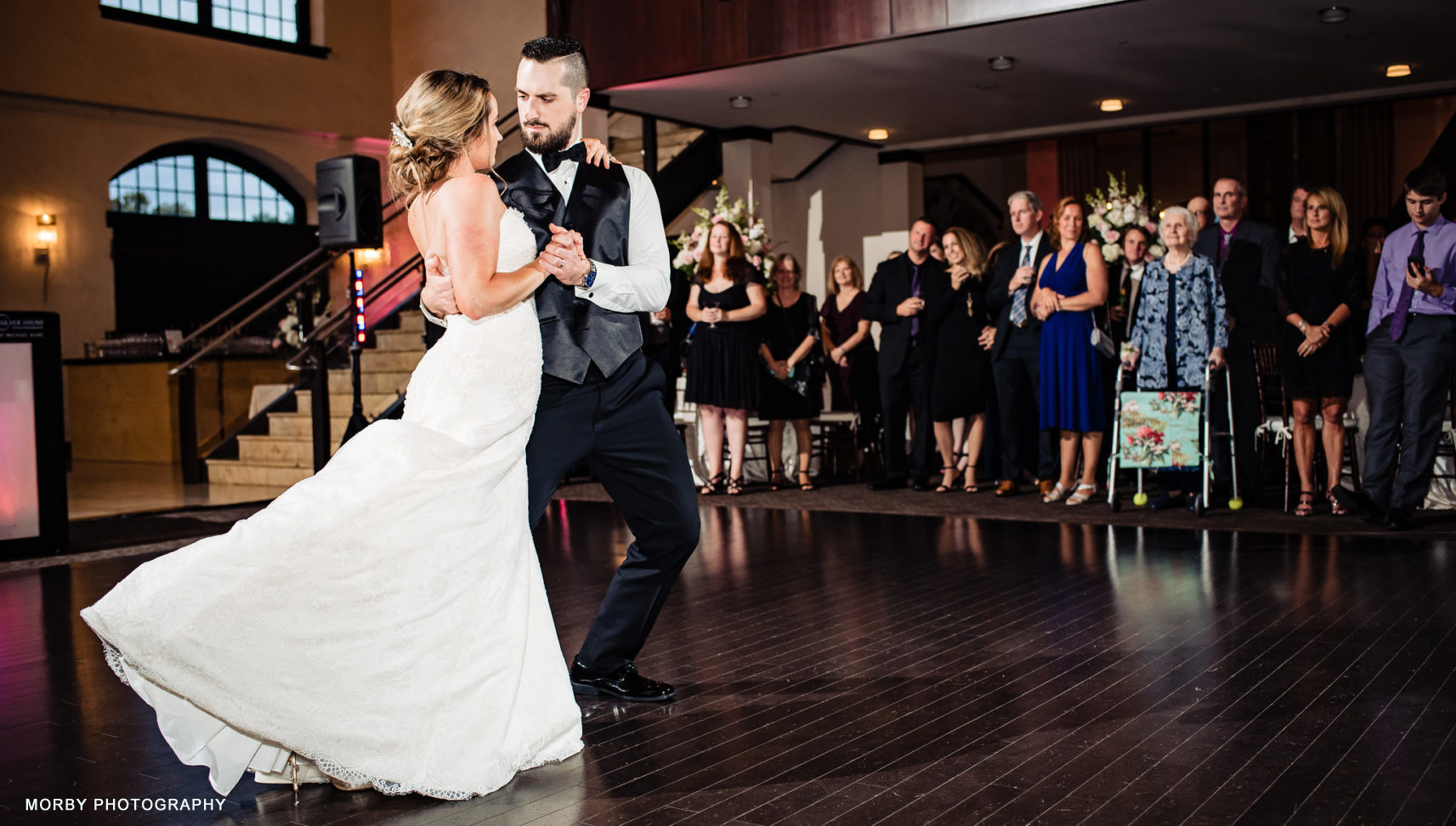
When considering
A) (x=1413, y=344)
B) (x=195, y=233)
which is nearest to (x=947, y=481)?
(x=1413, y=344)

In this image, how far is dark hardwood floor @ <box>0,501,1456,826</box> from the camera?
Result: 2605 mm

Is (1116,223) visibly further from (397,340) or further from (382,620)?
(397,340)

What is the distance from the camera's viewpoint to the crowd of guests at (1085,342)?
6.18m

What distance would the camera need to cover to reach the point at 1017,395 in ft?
25.7

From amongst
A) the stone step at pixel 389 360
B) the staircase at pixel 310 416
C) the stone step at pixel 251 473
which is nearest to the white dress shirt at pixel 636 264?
the staircase at pixel 310 416

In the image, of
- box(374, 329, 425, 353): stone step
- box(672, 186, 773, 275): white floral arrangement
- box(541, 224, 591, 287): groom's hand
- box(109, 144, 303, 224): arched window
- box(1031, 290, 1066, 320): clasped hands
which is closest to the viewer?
box(541, 224, 591, 287): groom's hand

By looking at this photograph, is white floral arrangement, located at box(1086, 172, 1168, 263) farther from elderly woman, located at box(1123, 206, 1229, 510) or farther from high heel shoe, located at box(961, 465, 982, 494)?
high heel shoe, located at box(961, 465, 982, 494)

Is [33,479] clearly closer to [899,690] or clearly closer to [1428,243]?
[899,690]

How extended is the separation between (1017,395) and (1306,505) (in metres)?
1.79

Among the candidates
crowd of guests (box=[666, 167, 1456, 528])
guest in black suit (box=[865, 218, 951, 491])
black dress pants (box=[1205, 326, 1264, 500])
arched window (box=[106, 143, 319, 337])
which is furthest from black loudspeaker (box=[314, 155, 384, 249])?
arched window (box=[106, 143, 319, 337])

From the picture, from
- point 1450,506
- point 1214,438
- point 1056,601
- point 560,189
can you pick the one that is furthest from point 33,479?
point 1450,506

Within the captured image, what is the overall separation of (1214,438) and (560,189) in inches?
211

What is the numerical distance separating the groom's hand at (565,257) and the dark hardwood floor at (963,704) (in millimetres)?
1142

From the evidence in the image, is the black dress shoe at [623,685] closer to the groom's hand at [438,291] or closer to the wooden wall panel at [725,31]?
the groom's hand at [438,291]
